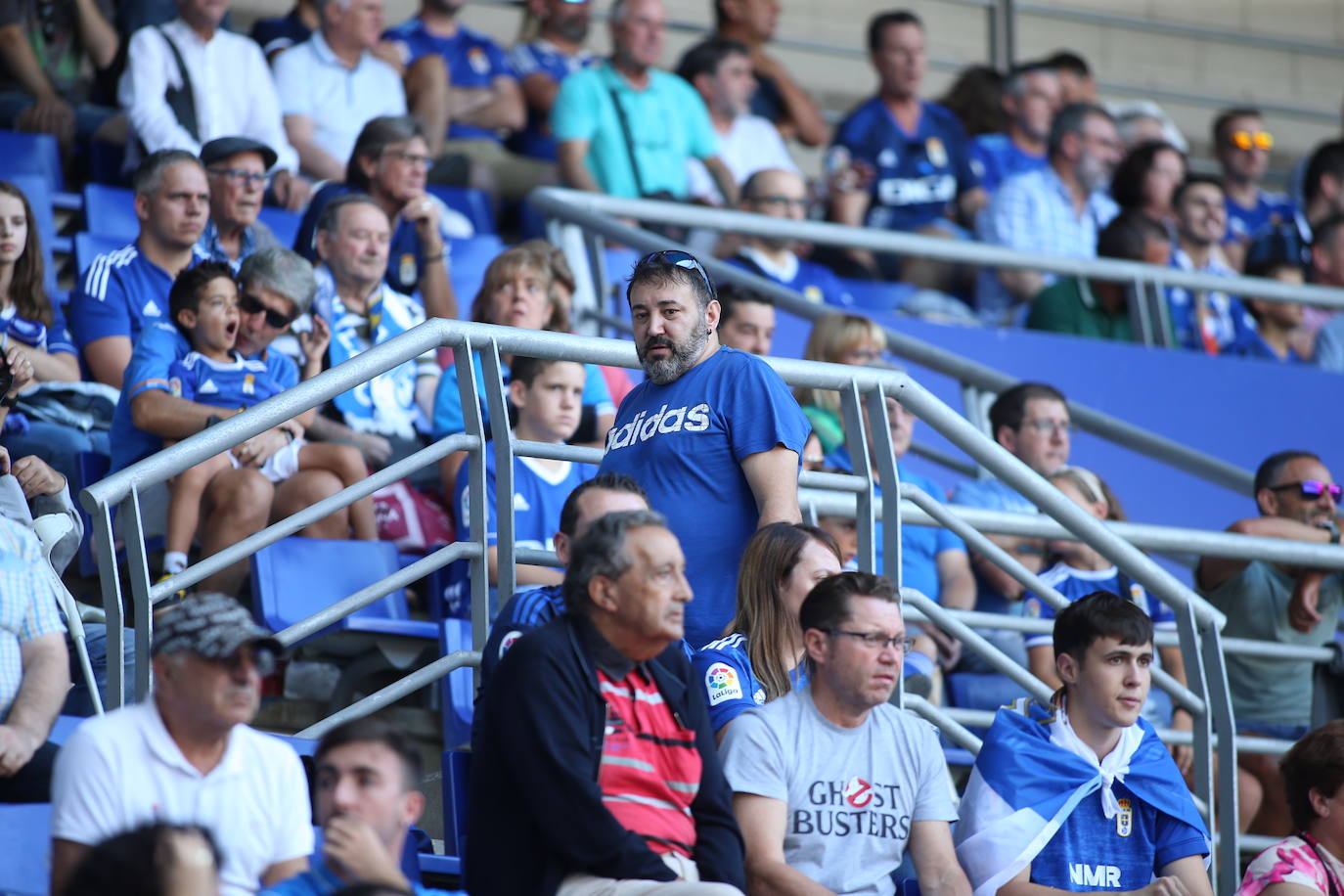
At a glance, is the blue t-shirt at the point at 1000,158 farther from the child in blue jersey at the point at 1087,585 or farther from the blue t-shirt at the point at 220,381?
the blue t-shirt at the point at 220,381

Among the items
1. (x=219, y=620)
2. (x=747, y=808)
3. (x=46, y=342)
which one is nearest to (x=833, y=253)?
(x=46, y=342)

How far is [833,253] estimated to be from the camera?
8.37 metres

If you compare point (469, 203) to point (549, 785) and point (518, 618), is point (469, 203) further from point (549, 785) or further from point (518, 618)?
point (549, 785)

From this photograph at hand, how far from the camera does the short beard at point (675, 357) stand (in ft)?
13.8

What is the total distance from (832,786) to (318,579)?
1.83m

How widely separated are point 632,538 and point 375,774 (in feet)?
2.28

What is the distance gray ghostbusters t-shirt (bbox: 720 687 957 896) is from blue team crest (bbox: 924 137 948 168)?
5.28 meters

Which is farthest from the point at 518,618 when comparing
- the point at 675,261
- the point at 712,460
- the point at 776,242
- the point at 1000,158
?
the point at 1000,158

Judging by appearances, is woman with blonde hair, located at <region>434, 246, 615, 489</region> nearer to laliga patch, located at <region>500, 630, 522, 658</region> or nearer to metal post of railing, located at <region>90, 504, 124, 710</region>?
metal post of railing, located at <region>90, 504, 124, 710</region>

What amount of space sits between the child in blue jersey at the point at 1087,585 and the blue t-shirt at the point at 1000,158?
3.33 m

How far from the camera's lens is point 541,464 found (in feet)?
17.6

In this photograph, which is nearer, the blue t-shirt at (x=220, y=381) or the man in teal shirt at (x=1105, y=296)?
the blue t-shirt at (x=220, y=381)

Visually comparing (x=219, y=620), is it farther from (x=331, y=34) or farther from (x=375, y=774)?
(x=331, y=34)

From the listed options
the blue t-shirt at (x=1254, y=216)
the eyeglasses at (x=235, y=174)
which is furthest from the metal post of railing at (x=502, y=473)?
the blue t-shirt at (x=1254, y=216)
